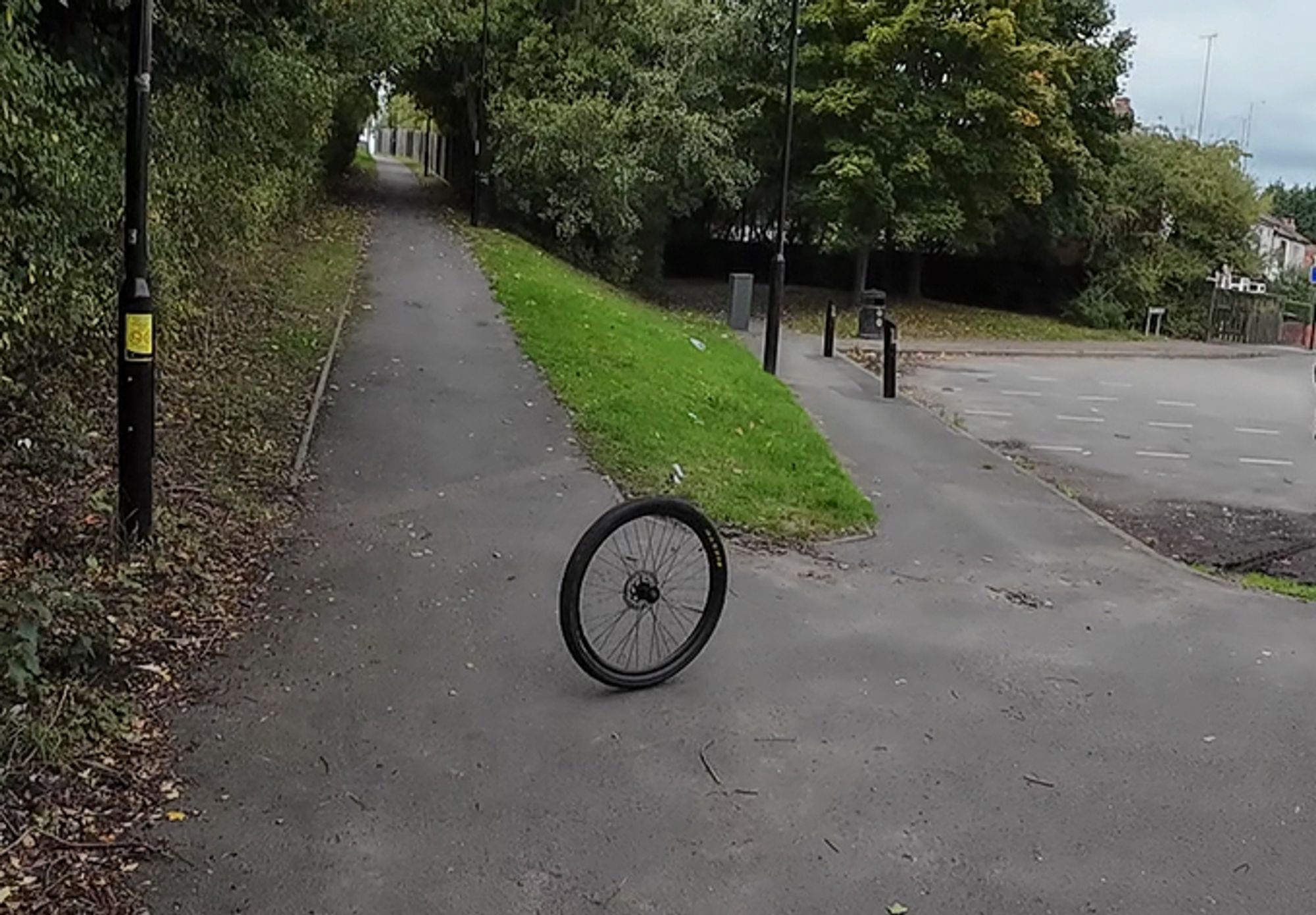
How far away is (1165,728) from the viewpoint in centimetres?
509

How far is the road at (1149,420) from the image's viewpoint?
12133 mm

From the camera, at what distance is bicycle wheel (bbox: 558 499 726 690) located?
16.1ft

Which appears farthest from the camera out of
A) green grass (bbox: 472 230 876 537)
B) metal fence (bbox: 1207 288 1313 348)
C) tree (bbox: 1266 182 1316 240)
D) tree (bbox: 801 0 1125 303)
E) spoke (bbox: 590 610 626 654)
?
tree (bbox: 1266 182 1316 240)

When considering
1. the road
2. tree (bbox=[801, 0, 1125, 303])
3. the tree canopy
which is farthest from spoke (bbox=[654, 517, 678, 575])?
tree (bbox=[801, 0, 1125, 303])

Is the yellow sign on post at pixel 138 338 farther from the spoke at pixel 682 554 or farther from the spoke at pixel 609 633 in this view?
the spoke at pixel 682 554

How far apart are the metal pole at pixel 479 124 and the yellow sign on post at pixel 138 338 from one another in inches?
755

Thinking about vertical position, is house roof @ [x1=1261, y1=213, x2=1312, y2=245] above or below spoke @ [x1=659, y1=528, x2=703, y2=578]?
above

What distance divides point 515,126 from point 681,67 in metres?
3.55

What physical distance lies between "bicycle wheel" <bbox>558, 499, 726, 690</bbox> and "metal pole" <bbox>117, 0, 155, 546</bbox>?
2.18 meters

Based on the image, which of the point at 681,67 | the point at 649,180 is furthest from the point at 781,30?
the point at 649,180

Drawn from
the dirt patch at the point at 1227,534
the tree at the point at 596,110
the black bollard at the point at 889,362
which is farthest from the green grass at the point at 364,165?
the dirt patch at the point at 1227,534

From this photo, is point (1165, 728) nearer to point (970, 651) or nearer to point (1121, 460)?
point (970, 651)

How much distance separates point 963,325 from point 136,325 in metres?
26.4

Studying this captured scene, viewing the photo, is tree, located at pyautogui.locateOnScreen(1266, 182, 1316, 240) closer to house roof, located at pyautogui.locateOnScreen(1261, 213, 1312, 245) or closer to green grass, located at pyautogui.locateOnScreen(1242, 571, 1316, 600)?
house roof, located at pyautogui.locateOnScreen(1261, 213, 1312, 245)
